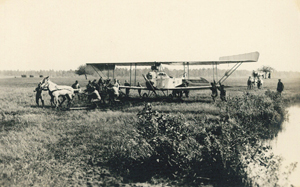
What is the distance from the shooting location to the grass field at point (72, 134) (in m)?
4.12

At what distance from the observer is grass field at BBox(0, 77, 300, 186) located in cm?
412

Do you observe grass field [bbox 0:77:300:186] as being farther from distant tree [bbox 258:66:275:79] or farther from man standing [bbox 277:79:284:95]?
distant tree [bbox 258:66:275:79]

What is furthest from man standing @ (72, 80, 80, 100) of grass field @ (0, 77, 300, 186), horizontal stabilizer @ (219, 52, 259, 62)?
horizontal stabilizer @ (219, 52, 259, 62)

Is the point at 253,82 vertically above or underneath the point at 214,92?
above

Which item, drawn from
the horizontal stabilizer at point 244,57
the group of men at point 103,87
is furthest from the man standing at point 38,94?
the horizontal stabilizer at point 244,57

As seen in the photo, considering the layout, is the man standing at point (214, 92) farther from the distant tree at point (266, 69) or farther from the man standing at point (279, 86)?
the man standing at point (279, 86)

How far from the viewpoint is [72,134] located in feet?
16.5

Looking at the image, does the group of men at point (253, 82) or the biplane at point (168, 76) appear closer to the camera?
the group of men at point (253, 82)

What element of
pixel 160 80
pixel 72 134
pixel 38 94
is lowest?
pixel 72 134

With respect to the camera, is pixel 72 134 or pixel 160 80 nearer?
pixel 72 134

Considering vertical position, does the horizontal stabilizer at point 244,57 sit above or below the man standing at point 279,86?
above

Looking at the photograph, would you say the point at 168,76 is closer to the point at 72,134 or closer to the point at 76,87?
the point at 76,87

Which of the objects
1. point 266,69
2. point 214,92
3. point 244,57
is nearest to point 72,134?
point 214,92

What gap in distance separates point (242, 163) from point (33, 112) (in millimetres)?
5177
